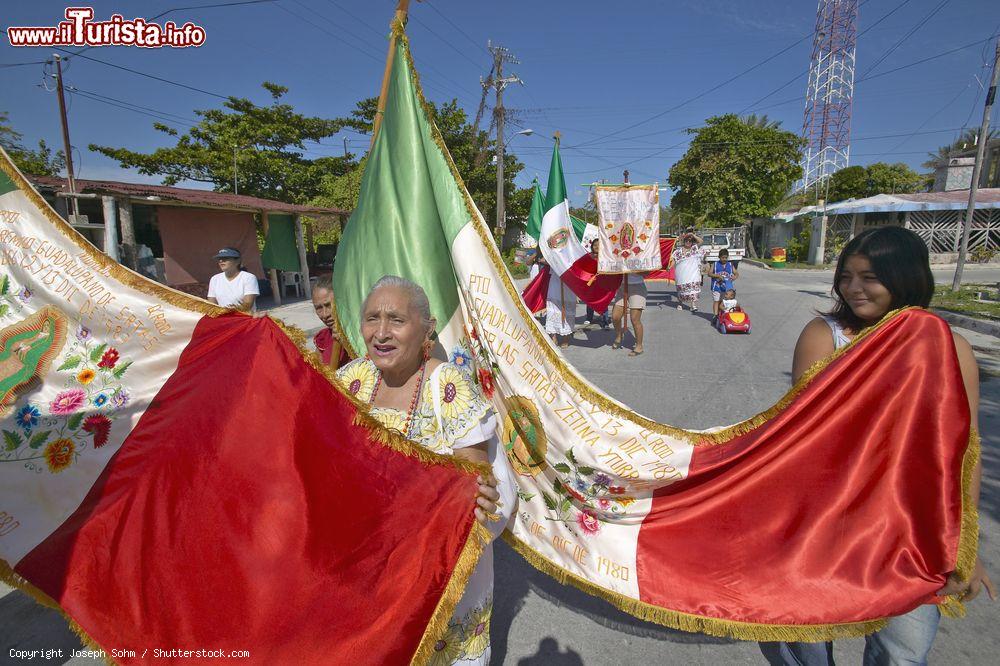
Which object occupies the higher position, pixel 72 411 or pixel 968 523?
pixel 72 411

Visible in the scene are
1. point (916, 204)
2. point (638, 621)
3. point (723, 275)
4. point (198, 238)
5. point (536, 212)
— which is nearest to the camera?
point (638, 621)

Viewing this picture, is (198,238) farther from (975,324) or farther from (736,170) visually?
(736,170)

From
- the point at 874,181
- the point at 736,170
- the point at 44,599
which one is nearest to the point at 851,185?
the point at 874,181

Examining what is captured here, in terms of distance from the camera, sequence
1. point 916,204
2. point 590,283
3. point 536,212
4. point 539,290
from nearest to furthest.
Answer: point 536,212 < point 590,283 < point 539,290 < point 916,204

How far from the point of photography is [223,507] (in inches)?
60.0

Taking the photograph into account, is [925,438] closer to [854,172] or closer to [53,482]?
[53,482]

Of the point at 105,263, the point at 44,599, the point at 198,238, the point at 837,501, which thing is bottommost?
Answer: the point at 44,599

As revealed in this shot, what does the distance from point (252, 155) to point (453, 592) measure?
22.0 m

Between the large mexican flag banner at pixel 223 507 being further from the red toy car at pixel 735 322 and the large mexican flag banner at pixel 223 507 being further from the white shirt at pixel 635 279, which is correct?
the red toy car at pixel 735 322

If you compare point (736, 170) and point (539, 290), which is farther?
point (736, 170)

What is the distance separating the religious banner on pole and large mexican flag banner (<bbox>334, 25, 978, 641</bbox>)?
6.02 metres

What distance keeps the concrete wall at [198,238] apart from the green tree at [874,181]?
43924 mm

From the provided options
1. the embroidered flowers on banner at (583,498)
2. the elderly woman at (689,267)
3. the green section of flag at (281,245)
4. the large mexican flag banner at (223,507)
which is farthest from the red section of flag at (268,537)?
the green section of flag at (281,245)

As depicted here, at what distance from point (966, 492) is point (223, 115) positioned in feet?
79.5
